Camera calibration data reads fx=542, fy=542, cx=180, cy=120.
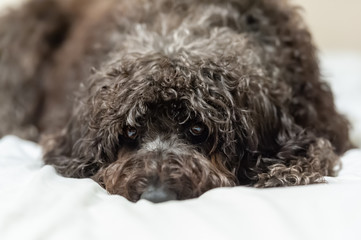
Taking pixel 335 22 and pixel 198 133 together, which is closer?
pixel 198 133

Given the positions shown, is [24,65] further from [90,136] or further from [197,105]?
[197,105]

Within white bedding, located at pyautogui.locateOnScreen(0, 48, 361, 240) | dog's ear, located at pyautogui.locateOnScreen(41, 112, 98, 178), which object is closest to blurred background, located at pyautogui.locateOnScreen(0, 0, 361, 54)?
dog's ear, located at pyautogui.locateOnScreen(41, 112, 98, 178)

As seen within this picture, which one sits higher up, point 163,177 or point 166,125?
point 166,125

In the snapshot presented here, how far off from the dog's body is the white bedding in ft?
0.70

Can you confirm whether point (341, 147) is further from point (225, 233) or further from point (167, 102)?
point (225, 233)

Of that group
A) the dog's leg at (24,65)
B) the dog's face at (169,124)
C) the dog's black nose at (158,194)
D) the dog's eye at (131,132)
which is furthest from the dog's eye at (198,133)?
the dog's leg at (24,65)

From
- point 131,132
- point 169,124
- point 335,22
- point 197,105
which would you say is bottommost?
point 131,132

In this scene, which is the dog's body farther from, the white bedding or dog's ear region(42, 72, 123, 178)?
the white bedding

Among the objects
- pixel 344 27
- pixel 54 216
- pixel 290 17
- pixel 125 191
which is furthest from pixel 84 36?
pixel 344 27

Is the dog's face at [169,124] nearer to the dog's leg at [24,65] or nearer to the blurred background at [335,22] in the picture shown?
the dog's leg at [24,65]

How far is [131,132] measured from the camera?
2260mm

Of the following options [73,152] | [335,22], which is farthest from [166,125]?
[335,22]

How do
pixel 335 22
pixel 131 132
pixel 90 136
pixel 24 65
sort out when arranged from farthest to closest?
1. pixel 335 22
2. pixel 24 65
3. pixel 90 136
4. pixel 131 132

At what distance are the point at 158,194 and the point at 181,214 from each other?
0.85 ft
